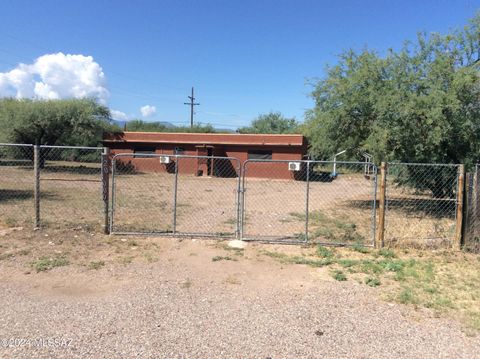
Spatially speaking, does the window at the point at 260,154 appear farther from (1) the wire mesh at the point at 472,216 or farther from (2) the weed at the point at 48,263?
(2) the weed at the point at 48,263

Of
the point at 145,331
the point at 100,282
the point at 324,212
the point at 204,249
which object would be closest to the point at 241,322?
the point at 145,331

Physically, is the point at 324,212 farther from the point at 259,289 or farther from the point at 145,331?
the point at 145,331

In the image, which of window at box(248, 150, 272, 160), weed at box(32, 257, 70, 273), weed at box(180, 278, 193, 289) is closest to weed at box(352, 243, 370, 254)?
weed at box(180, 278, 193, 289)

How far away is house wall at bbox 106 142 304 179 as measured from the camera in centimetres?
3306

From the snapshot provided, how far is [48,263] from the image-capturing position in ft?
21.6

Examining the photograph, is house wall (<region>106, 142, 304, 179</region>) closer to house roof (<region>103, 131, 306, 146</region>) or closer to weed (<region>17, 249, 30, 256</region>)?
house roof (<region>103, 131, 306, 146</region>)

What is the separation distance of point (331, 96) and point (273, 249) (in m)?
8.78

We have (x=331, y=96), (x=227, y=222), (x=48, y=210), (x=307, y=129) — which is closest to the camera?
(x=227, y=222)

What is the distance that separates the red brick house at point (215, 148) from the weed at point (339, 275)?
26.1 meters

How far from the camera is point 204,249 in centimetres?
783

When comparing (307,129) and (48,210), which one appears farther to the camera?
(307,129)

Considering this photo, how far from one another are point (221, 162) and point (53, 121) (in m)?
13.3

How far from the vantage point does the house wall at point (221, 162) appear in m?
33.1

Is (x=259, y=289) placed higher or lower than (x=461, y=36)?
lower
